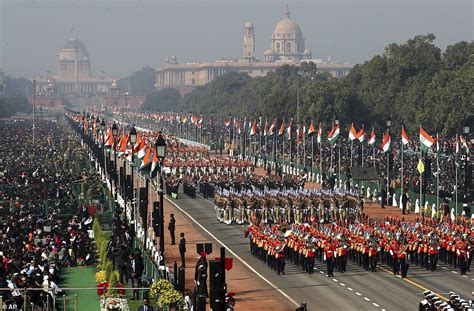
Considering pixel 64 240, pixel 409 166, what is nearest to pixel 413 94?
pixel 409 166

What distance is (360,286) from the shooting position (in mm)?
41719

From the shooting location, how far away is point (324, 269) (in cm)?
4581

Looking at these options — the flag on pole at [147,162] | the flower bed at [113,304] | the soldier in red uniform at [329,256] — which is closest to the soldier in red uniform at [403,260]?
the soldier in red uniform at [329,256]

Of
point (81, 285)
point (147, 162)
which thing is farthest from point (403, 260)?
point (147, 162)

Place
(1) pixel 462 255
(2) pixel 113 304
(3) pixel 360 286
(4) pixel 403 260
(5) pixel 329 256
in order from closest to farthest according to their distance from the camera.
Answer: (2) pixel 113 304 < (3) pixel 360 286 < (4) pixel 403 260 < (1) pixel 462 255 < (5) pixel 329 256

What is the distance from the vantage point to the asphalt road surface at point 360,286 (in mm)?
38469

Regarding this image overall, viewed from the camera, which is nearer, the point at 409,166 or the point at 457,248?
the point at 457,248

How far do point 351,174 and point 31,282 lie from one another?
35790 mm

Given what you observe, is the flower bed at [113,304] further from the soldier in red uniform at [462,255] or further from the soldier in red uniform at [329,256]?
the soldier in red uniform at [462,255]

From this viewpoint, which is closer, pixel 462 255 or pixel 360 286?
pixel 360 286

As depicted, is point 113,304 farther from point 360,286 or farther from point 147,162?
point 147,162

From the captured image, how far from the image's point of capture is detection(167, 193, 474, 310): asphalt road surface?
1515 inches

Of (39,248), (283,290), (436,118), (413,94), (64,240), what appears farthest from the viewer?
(413,94)

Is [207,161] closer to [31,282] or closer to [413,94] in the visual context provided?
[413,94]
